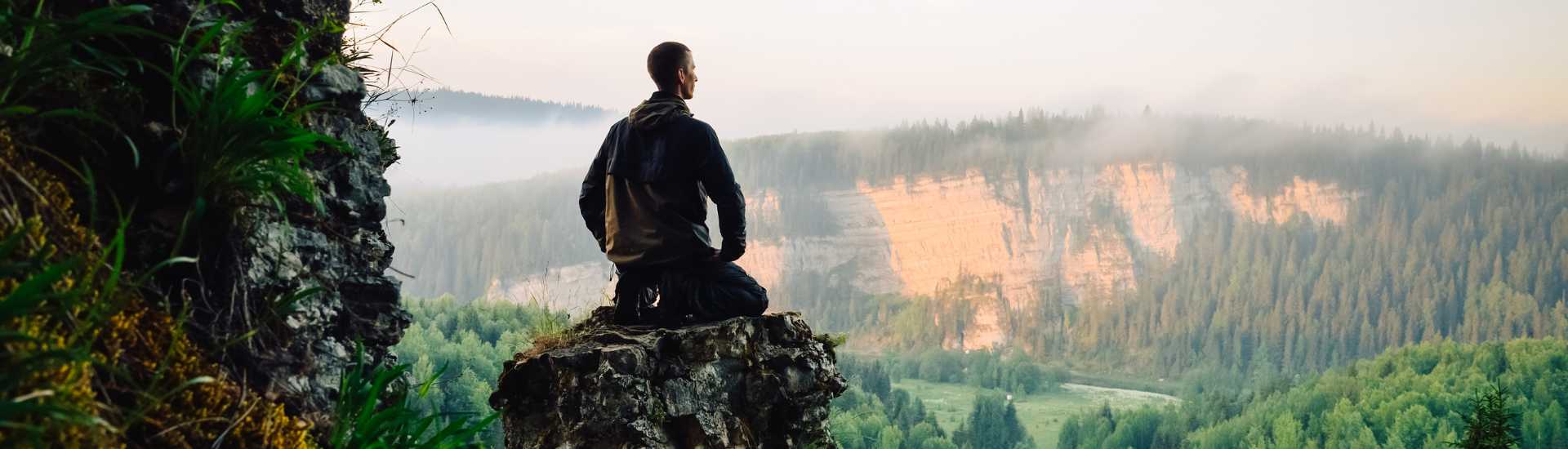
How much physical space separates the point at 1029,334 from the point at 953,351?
5.87 metres

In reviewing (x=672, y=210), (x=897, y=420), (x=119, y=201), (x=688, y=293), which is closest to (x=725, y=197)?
(x=672, y=210)

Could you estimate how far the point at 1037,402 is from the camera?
5753 cm

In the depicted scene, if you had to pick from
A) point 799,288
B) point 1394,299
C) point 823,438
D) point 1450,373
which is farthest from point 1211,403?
point 823,438

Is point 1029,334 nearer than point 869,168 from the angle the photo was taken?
Yes

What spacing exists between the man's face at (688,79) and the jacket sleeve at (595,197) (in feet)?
1.82

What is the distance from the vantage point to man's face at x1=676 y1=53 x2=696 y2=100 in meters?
5.82

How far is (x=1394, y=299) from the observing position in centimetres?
5750

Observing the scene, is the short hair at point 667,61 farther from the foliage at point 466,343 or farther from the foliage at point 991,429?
the foliage at point 991,429

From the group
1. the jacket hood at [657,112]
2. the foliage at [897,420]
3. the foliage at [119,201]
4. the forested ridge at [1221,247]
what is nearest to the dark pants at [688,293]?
the jacket hood at [657,112]

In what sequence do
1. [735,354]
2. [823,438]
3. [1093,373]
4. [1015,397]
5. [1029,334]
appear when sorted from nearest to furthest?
[735,354]
[823,438]
[1015,397]
[1093,373]
[1029,334]

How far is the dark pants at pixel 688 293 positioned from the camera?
19.1 feet

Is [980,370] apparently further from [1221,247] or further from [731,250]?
[731,250]

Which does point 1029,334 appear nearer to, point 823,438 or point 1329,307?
point 1329,307

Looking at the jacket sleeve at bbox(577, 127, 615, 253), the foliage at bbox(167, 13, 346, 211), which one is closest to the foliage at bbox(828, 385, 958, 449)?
the jacket sleeve at bbox(577, 127, 615, 253)
